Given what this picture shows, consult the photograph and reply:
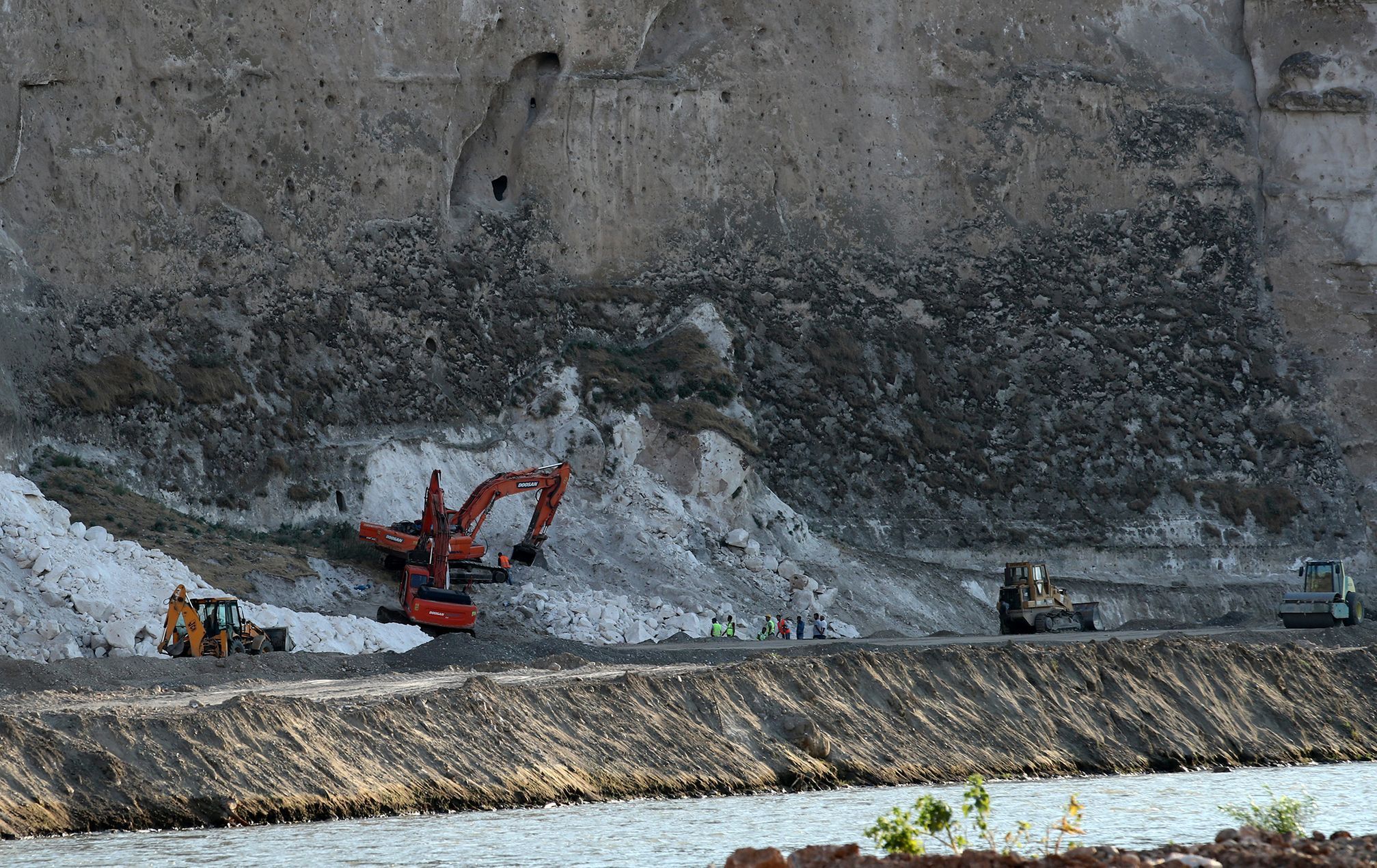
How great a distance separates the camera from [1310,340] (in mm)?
45969

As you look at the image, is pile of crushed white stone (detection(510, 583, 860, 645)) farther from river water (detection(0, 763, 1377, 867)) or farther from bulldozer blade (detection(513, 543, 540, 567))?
river water (detection(0, 763, 1377, 867))

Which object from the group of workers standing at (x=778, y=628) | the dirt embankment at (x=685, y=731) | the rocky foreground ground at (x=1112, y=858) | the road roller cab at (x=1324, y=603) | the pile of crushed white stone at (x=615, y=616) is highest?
the rocky foreground ground at (x=1112, y=858)

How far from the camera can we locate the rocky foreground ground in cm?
1091

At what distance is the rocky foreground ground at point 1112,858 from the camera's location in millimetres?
10914

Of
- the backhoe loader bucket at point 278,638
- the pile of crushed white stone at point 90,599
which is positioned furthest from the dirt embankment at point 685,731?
the pile of crushed white stone at point 90,599

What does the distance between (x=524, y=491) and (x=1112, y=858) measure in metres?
24.7

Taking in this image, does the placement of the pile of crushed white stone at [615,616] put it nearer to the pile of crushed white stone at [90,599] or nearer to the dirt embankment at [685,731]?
the pile of crushed white stone at [90,599]

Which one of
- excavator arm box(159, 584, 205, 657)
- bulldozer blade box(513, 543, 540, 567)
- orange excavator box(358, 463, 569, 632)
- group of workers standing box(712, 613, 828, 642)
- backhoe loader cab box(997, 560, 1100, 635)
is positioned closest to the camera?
excavator arm box(159, 584, 205, 657)

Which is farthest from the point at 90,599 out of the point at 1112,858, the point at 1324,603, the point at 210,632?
the point at 1324,603

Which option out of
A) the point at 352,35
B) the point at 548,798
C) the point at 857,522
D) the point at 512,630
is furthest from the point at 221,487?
the point at 548,798

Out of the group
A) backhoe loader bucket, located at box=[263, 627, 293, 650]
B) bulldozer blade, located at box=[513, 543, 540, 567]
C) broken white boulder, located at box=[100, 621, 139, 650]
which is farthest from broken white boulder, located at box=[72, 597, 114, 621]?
bulldozer blade, located at box=[513, 543, 540, 567]

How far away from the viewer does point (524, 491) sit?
1388 inches

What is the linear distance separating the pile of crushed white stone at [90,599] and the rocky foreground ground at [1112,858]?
1589 centimetres

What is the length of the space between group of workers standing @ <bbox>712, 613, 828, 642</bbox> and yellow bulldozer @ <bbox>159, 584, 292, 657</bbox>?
32.4ft
